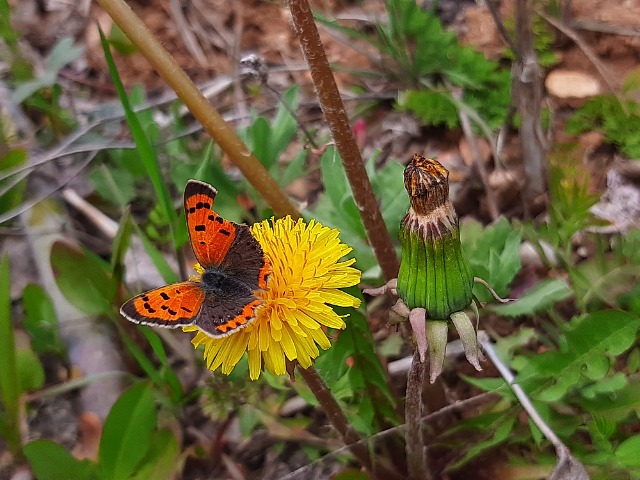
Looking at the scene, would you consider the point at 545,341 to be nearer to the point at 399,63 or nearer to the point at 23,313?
the point at 399,63

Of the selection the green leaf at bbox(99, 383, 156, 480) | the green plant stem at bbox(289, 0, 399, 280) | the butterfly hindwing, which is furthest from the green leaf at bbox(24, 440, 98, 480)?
the green plant stem at bbox(289, 0, 399, 280)

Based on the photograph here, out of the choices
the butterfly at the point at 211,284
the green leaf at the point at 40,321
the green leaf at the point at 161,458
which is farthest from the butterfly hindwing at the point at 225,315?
the green leaf at the point at 40,321

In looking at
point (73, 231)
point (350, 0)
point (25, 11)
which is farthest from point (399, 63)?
point (25, 11)

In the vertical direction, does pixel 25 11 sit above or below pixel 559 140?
above

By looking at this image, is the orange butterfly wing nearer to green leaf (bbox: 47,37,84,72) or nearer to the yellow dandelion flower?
the yellow dandelion flower

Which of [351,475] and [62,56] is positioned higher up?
[62,56]

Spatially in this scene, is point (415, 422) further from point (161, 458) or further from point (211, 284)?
point (161, 458)

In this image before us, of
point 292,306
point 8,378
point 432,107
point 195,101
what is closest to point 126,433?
point 8,378
